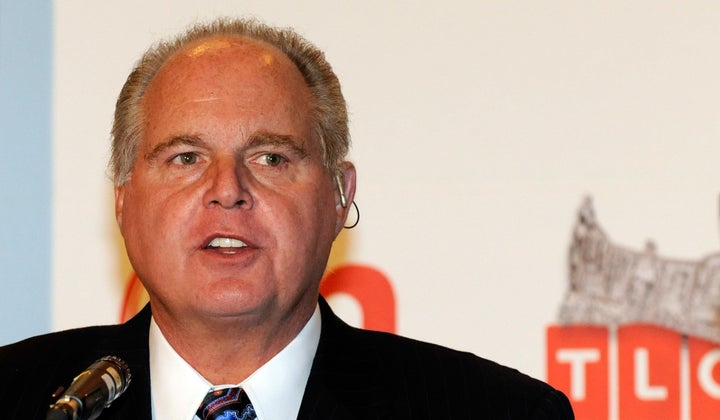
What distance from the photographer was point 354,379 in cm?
→ 276

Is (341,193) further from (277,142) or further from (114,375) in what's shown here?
(114,375)

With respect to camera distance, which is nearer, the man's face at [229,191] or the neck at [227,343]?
the man's face at [229,191]

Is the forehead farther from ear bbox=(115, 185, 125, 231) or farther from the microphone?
the microphone

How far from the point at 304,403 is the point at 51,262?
1.22 metres

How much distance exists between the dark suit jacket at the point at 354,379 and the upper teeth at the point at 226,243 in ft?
1.26

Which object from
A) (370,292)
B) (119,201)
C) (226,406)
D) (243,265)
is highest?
(119,201)

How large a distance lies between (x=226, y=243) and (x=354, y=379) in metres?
0.48

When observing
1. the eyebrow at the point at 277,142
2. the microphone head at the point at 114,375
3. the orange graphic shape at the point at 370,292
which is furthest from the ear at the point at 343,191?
the microphone head at the point at 114,375

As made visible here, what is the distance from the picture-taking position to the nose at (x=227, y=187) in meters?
2.48

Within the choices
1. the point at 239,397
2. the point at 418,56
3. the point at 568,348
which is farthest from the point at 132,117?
the point at 568,348

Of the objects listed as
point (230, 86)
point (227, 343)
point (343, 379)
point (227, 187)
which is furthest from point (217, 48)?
point (343, 379)

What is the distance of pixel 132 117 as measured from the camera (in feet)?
9.16

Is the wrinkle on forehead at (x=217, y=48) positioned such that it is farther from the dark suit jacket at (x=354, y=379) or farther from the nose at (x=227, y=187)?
the dark suit jacket at (x=354, y=379)

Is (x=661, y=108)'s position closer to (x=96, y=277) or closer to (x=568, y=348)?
(x=568, y=348)
